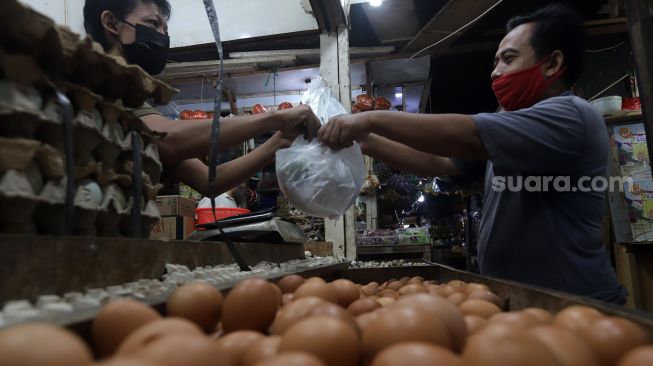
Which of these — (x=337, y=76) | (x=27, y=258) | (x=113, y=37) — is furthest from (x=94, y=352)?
(x=337, y=76)

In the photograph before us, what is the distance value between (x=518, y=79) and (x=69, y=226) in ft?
7.32

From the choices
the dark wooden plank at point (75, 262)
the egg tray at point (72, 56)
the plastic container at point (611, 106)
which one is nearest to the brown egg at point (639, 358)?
the dark wooden plank at point (75, 262)

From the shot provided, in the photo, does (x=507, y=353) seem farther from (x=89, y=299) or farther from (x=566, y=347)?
(x=89, y=299)

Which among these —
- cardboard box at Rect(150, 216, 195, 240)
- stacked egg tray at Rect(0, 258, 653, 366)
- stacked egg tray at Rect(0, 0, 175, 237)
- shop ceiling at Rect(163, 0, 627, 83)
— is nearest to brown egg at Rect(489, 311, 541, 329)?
stacked egg tray at Rect(0, 258, 653, 366)

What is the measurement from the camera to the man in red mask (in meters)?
2.03

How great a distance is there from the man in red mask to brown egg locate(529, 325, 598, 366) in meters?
1.29

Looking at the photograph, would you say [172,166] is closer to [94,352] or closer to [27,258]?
[27,258]

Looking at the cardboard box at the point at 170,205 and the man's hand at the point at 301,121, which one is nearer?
the man's hand at the point at 301,121

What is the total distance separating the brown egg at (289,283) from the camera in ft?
5.21

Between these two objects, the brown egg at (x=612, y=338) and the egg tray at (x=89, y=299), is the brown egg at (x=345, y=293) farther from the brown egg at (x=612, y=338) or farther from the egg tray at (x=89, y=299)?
the brown egg at (x=612, y=338)

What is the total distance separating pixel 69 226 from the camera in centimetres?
128

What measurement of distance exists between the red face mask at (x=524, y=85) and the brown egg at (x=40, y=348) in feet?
7.89

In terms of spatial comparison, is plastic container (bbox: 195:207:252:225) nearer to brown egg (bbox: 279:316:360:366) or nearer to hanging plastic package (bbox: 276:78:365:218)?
hanging plastic package (bbox: 276:78:365:218)

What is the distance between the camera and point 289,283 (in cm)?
160
